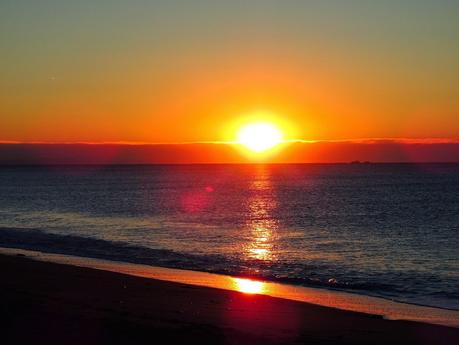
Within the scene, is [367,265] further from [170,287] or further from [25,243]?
[25,243]

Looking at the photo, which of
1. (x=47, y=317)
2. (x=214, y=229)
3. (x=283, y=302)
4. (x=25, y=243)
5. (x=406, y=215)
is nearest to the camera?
(x=47, y=317)

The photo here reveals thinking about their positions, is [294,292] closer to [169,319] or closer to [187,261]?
[169,319]

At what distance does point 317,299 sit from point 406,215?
41265 mm

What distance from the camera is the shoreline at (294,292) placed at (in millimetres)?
15594

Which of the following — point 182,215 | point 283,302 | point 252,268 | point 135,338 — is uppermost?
point 182,215

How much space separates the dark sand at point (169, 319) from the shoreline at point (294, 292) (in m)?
0.98

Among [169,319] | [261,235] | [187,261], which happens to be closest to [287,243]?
[261,235]

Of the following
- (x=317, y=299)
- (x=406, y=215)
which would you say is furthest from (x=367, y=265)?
(x=406, y=215)

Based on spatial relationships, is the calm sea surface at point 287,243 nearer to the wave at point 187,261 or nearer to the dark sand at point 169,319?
the wave at point 187,261

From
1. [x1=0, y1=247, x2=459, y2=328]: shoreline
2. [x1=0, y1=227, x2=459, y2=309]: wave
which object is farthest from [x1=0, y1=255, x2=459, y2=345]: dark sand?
[x1=0, y1=227, x2=459, y2=309]: wave

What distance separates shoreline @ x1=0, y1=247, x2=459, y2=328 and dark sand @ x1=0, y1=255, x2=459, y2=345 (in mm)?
983

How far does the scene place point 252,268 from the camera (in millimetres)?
24984

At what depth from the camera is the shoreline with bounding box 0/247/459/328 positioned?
15594 mm

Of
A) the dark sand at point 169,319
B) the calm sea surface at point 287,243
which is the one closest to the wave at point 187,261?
the calm sea surface at point 287,243
